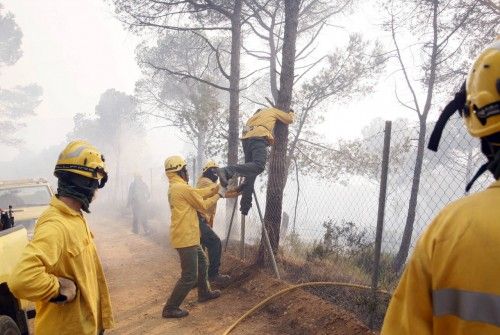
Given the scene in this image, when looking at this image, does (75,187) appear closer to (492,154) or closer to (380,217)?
(492,154)

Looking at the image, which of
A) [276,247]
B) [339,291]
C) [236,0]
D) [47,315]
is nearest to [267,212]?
[276,247]

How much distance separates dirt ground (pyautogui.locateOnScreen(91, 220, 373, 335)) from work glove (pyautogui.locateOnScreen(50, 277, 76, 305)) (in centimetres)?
283

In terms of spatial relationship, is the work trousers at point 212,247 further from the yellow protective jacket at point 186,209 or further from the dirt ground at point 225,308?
the yellow protective jacket at point 186,209

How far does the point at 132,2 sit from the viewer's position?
9.88m

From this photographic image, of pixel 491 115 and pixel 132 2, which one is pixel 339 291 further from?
pixel 132 2

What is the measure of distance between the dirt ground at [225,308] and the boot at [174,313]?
0.07 meters

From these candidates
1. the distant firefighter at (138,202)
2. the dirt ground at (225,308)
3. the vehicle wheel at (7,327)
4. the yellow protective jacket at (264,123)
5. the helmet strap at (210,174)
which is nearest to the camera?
the vehicle wheel at (7,327)

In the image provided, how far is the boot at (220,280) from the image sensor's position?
6121 millimetres

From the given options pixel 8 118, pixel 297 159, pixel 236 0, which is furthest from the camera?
pixel 8 118

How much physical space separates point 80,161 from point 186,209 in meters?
2.86

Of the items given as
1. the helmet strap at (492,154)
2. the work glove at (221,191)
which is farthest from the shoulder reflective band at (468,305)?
the work glove at (221,191)

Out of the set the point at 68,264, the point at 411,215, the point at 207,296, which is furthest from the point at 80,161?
the point at 411,215

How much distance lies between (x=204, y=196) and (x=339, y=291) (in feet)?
7.41

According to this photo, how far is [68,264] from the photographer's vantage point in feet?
7.41
